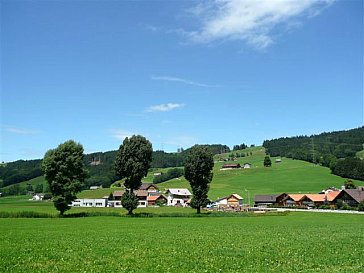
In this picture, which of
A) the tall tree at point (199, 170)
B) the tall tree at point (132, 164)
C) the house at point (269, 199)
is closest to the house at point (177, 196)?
the house at point (269, 199)

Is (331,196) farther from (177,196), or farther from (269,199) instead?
(177,196)

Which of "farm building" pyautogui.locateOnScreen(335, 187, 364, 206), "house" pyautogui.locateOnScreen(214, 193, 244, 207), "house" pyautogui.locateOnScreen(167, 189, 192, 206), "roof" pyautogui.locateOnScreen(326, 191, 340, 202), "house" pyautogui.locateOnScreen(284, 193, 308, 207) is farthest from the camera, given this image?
"house" pyautogui.locateOnScreen(167, 189, 192, 206)

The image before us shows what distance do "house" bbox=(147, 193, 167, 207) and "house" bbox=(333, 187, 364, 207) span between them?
256 feet

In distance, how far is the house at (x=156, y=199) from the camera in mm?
182550

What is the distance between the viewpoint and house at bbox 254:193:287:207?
165 meters

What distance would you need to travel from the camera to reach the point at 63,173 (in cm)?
7688

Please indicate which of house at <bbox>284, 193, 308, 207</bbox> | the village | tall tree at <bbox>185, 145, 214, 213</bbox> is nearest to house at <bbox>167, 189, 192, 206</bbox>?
the village

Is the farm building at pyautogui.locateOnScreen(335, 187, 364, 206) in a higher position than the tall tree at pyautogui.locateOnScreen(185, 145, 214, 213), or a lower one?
lower

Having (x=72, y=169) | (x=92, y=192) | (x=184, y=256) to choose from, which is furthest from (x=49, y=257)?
(x=92, y=192)

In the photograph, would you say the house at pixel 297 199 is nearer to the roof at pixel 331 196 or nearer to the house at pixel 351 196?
the roof at pixel 331 196

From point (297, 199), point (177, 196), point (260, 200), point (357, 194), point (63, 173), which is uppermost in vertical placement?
point (63, 173)

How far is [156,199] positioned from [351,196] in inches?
3395

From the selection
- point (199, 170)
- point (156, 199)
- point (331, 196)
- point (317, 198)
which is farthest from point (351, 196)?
point (156, 199)

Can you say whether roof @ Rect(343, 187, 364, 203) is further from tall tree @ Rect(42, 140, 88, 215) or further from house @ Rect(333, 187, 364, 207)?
tall tree @ Rect(42, 140, 88, 215)
